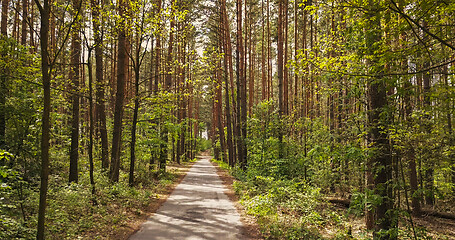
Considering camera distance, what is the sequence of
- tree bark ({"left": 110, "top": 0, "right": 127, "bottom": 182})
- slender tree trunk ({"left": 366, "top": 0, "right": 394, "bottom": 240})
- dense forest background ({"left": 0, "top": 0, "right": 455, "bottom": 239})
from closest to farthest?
dense forest background ({"left": 0, "top": 0, "right": 455, "bottom": 239})
slender tree trunk ({"left": 366, "top": 0, "right": 394, "bottom": 240})
tree bark ({"left": 110, "top": 0, "right": 127, "bottom": 182})

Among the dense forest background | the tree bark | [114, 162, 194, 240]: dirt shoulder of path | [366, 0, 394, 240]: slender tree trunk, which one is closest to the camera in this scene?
the dense forest background

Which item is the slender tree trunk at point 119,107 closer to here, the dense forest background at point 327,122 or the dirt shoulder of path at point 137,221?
the dense forest background at point 327,122

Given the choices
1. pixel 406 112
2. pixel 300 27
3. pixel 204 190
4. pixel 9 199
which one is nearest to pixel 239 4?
pixel 300 27

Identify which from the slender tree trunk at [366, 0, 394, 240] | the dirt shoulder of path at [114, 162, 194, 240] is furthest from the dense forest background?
the dirt shoulder of path at [114, 162, 194, 240]

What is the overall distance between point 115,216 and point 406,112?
24.7 feet

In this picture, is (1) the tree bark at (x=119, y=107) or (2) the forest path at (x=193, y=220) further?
(1) the tree bark at (x=119, y=107)

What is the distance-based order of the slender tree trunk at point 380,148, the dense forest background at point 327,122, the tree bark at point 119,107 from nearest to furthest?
the dense forest background at point 327,122
the slender tree trunk at point 380,148
the tree bark at point 119,107

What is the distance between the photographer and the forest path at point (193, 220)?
6.23m

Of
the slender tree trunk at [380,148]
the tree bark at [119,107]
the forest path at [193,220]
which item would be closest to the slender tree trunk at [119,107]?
the tree bark at [119,107]

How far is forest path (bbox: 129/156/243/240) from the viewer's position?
6.23 m

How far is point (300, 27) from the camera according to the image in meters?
20.5

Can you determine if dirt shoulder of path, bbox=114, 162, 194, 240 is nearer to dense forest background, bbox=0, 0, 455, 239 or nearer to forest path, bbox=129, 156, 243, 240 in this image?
forest path, bbox=129, 156, 243, 240

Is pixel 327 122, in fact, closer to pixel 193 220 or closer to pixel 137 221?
pixel 193 220

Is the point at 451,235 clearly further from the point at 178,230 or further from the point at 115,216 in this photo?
the point at 115,216
